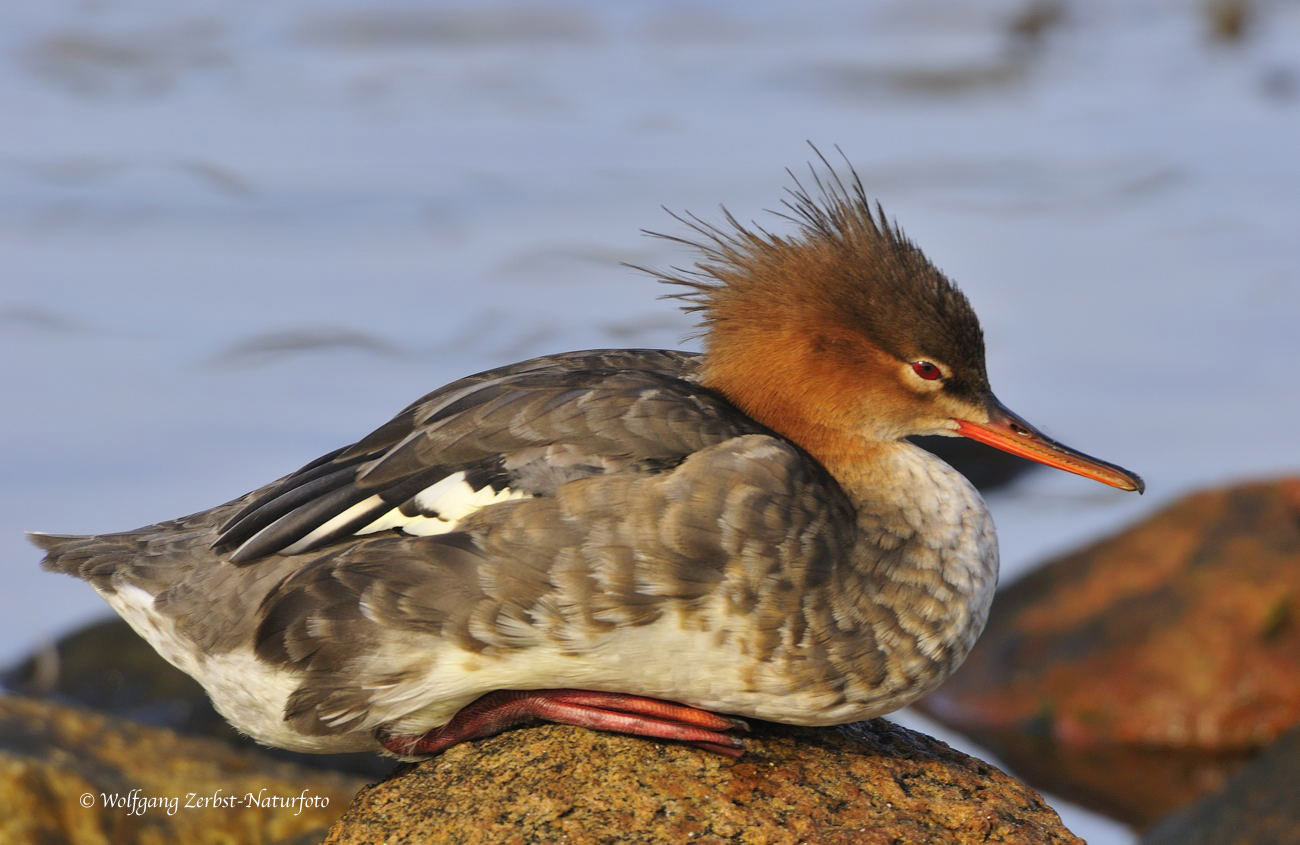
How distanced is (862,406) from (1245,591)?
4559mm

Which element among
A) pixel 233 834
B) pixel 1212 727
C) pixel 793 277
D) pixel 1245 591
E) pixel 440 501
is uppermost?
pixel 793 277

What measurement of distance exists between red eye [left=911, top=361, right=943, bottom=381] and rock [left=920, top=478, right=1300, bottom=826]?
4.00m

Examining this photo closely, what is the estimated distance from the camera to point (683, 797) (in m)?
4.35

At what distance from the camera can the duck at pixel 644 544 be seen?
14.2ft

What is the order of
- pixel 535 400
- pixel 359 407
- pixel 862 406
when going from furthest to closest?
1. pixel 359 407
2. pixel 862 406
3. pixel 535 400

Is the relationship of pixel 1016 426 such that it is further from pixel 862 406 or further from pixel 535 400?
pixel 535 400

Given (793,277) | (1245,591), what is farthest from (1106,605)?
(793,277)

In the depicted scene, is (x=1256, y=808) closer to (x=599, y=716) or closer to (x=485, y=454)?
(x=599, y=716)

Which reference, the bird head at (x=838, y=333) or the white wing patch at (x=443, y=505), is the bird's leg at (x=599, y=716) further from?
the bird head at (x=838, y=333)

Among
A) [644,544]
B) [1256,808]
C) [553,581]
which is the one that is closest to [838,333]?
[644,544]

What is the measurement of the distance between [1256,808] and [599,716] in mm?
3158

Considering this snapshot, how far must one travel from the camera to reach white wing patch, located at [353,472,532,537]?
443 cm

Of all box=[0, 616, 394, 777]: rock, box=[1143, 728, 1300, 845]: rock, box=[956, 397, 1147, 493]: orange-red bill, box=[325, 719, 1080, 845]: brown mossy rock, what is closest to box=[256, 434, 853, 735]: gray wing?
box=[325, 719, 1080, 845]: brown mossy rock

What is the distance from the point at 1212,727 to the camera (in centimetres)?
846
